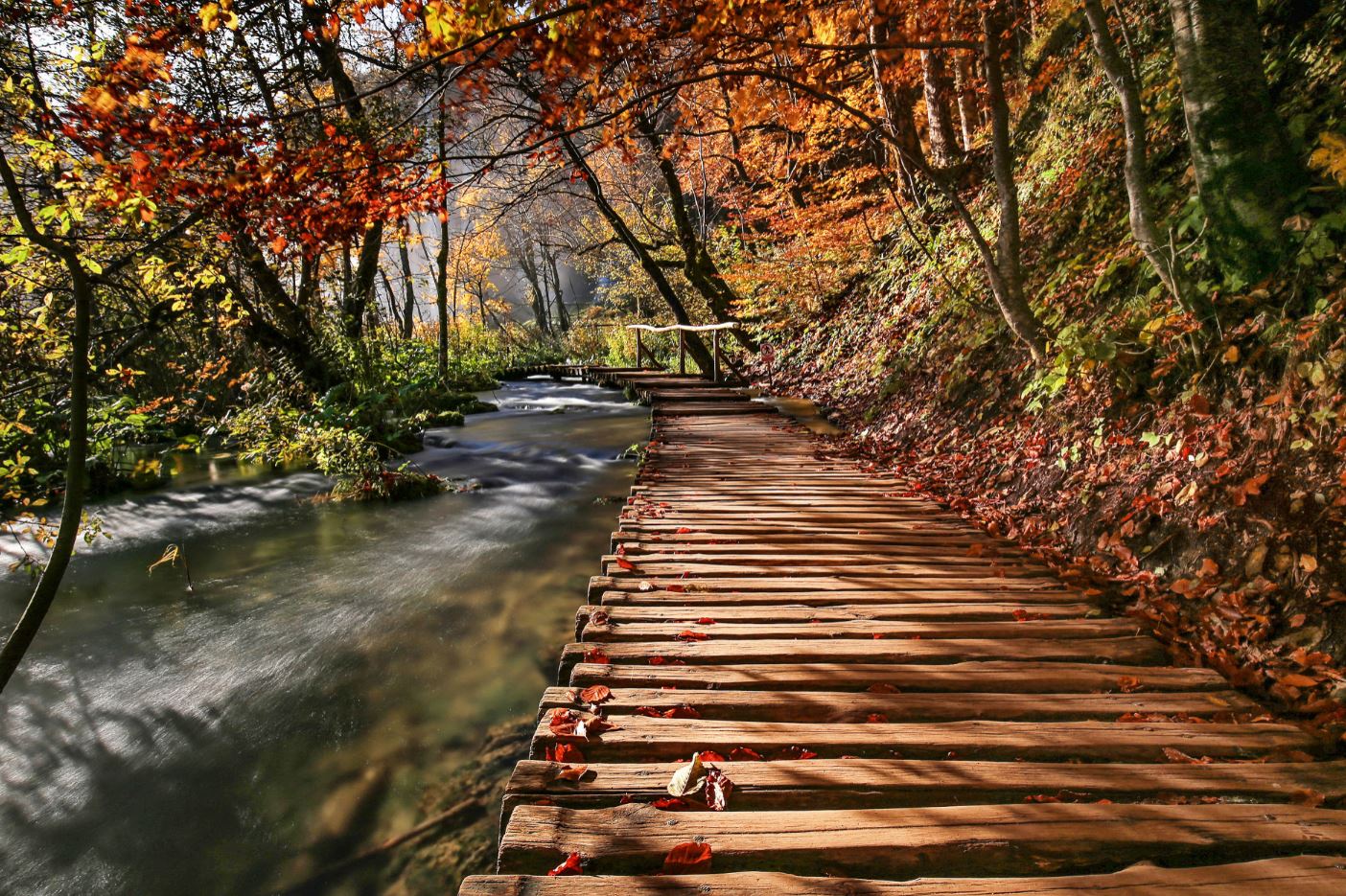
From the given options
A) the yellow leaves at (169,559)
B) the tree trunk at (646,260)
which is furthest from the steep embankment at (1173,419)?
the tree trunk at (646,260)

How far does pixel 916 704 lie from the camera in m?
2.41

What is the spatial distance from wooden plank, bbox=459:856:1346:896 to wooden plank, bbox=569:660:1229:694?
921 millimetres

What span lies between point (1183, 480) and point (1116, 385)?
1077 millimetres

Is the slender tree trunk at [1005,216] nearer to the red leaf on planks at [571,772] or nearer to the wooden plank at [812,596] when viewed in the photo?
the wooden plank at [812,596]

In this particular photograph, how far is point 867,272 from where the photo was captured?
12219 millimetres

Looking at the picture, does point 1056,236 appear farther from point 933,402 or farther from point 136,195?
point 136,195

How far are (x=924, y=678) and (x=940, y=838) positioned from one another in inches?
36.0

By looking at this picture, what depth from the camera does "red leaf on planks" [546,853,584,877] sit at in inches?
65.5

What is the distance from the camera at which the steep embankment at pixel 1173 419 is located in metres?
2.73

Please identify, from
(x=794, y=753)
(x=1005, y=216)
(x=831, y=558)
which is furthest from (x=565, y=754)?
(x=1005, y=216)

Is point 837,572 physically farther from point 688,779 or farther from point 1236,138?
point 1236,138

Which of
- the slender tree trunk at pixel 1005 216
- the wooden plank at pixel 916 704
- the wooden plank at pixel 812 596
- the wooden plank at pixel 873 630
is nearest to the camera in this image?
the wooden plank at pixel 916 704

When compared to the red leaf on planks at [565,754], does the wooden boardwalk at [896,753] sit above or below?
below

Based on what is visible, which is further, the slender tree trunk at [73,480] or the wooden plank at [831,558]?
the wooden plank at [831,558]
